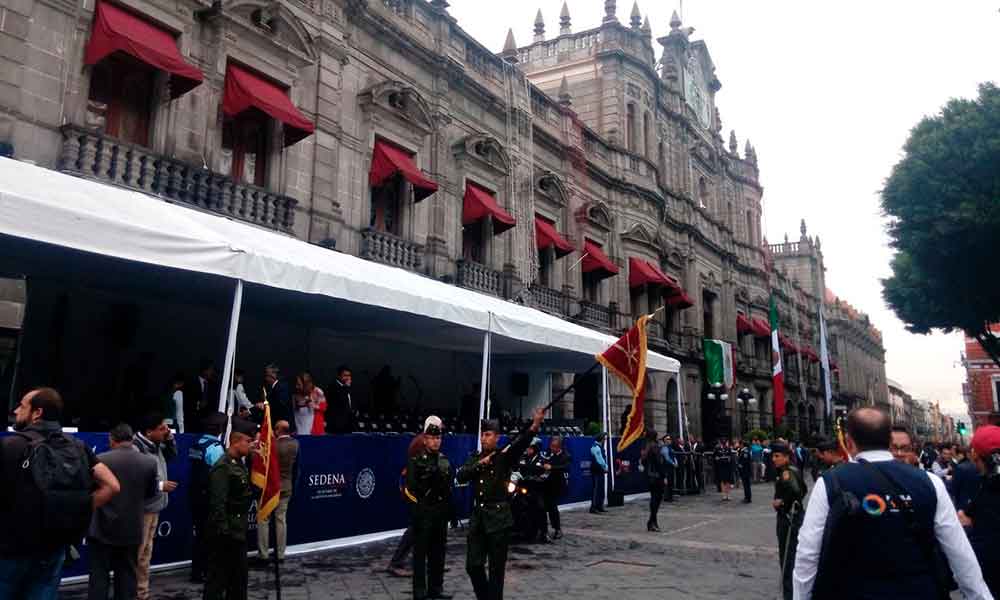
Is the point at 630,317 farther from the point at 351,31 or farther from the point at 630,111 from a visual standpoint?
the point at 351,31

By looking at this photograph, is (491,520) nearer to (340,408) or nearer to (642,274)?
(340,408)

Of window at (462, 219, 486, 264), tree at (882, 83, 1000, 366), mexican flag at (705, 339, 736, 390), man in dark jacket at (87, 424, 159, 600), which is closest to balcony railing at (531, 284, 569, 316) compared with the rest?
window at (462, 219, 486, 264)

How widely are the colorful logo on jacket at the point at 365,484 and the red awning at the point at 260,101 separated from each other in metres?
6.69

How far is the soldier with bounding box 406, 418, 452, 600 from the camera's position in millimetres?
6852

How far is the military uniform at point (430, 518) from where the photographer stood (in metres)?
6.85

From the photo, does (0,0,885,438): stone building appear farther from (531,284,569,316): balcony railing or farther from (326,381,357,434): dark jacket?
(326,381,357,434): dark jacket

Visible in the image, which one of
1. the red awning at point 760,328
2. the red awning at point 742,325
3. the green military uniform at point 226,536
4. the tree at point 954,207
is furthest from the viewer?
the red awning at point 760,328

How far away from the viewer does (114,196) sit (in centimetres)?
857

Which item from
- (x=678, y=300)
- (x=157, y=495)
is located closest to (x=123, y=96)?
(x=157, y=495)

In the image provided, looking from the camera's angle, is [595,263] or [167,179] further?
[595,263]

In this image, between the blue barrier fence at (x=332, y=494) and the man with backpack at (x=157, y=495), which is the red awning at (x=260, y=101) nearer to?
the blue barrier fence at (x=332, y=494)

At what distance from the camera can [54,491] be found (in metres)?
3.86

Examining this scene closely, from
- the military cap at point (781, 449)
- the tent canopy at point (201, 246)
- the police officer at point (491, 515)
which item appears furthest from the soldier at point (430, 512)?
the military cap at point (781, 449)

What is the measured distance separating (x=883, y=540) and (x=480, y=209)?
16.0 m
